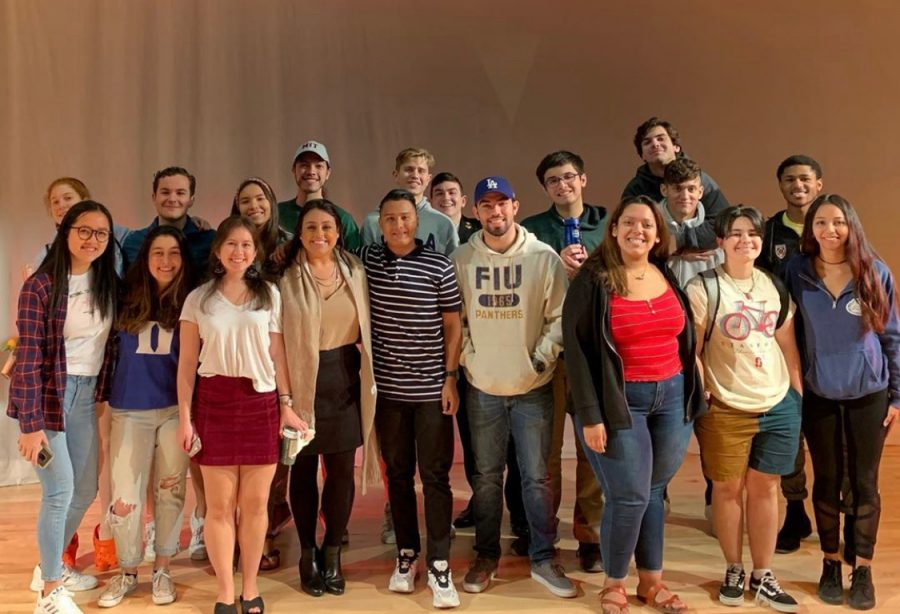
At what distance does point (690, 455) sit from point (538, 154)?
2299 millimetres

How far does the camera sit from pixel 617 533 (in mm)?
2287

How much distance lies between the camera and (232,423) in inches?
89.1

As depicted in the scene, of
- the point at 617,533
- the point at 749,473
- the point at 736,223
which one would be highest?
the point at 736,223

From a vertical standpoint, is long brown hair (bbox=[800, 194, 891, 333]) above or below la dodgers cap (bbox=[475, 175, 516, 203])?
below

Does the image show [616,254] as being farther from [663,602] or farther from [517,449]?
[663,602]

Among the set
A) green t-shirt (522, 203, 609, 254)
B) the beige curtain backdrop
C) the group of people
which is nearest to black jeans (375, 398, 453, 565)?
the group of people

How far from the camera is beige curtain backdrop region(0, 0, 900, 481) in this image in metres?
4.22

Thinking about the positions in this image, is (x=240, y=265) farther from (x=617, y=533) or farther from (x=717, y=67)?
(x=717, y=67)

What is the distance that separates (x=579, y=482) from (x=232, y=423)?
1425 millimetres

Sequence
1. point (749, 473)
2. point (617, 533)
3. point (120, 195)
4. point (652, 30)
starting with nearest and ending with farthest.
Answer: point (617, 533) < point (749, 473) < point (120, 195) < point (652, 30)

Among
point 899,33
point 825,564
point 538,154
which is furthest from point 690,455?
point 899,33

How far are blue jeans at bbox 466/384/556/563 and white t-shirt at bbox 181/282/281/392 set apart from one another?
790 millimetres

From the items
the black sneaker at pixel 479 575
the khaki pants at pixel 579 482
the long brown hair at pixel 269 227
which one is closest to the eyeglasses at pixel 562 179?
the khaki pants at pixel 579 482

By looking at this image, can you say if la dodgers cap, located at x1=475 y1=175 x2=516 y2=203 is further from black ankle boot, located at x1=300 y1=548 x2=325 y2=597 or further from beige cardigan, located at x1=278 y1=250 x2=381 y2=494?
black ankle boot, located at x1=300 y1=548 x2=325 y2=597
